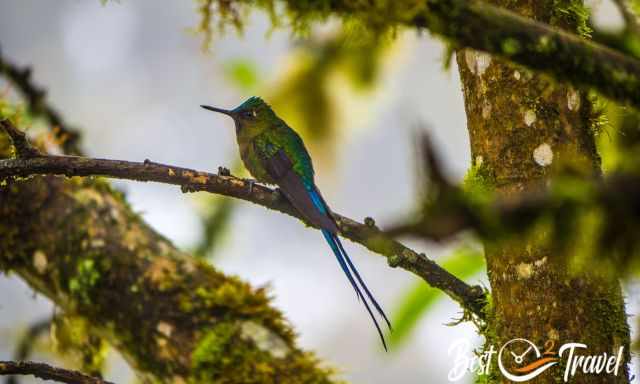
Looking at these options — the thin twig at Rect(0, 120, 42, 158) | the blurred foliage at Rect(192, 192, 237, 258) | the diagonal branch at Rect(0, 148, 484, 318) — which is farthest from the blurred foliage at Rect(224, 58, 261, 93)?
the thin twig at Rect(0, 120, 42, 158)

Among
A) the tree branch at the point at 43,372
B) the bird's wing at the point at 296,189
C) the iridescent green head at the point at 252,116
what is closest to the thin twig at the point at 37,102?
the iridescent green head at the point at 252,116

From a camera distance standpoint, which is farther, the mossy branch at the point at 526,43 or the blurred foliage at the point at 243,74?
the blurred foliage at the point at 243,74

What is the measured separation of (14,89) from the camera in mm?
4090

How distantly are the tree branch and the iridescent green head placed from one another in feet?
7.15

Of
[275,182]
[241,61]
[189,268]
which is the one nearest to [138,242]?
[189,268]

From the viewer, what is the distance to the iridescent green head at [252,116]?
13.1 feet

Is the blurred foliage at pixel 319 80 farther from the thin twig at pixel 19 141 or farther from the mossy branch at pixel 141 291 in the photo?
the thin twig at pixel 19 141

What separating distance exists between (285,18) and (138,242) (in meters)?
1.95

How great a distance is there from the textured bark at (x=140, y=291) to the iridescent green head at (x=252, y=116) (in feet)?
2.65

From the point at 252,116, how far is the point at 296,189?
100 centimetres

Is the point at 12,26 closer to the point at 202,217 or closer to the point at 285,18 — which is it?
the point at 202,217

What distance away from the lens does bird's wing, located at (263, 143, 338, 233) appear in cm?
266

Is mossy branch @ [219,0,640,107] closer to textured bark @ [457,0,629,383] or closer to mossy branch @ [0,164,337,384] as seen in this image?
textured bark @ [457,0,629,383]

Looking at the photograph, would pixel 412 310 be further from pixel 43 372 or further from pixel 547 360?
pixel 43 372
